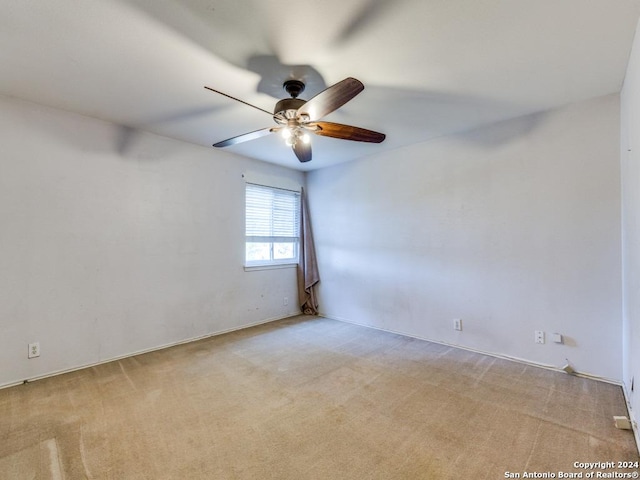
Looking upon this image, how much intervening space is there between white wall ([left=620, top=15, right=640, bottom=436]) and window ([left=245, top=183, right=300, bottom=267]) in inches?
150

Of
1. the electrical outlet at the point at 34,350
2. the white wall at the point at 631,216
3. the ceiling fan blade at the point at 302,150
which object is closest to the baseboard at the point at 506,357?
the white wall at the point at 631,216

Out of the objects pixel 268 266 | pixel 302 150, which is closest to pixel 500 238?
pixel 302 150

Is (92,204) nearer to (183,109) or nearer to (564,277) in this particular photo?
(183,109)

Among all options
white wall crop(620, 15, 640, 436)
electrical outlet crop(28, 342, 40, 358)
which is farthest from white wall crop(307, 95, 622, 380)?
electrical outlet crop(28, 342, 40, 358)

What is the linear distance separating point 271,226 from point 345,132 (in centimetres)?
254

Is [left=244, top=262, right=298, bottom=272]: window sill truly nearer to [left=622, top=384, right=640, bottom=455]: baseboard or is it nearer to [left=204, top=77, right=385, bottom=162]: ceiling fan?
[left=204, top=77, right=385, bottom=162]: ceiling fan

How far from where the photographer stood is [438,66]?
205cm

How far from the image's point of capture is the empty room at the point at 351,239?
1.65m

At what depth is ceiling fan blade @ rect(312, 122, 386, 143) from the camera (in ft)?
7.26

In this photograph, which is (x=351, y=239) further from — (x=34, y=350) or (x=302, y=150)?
(x=34, y=350)

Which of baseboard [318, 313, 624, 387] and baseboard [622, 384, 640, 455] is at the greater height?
baseboard [622, 384, 640, 455]

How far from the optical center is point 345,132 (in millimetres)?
2311

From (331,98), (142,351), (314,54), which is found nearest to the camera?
(331,98)

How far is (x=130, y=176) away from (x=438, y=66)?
310 centimetres
